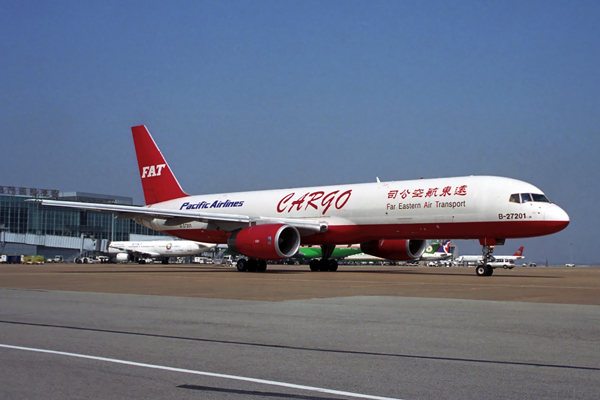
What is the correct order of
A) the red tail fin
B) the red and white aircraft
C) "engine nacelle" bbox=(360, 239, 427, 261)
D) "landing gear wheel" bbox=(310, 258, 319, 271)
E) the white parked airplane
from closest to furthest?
the red and white aircraft → "engine nacelle" bbox=(360, 239, 427, 261) → "landing gear wheel" bbox=(310, 258, 319, 271) → the red tail fin → the white parked airplane

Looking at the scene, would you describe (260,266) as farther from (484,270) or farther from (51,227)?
(51,227)

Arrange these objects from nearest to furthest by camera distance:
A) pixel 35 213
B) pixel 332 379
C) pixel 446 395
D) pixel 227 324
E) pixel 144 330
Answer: pixel 446 395
pixel 332 379
pixel 144 330
pixel 227 324
pixel 35 213

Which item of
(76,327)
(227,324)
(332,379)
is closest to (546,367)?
(332,379)

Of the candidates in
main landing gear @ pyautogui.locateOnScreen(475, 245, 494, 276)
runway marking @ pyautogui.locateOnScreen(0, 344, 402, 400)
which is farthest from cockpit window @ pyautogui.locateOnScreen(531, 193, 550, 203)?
runway marking @ pyautogui.locateOnScreen(0, 344, 402, 400)

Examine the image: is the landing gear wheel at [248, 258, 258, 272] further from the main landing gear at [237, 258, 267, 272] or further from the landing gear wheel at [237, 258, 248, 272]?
the landing gear wheel at [237, 258, 248, 272]

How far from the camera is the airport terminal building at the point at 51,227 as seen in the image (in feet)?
338

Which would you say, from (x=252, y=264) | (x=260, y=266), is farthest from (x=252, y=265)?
(x=260, y=266)

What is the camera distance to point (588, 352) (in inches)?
279

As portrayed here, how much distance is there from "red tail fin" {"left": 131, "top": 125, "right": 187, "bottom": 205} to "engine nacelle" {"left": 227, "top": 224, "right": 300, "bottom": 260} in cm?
1140

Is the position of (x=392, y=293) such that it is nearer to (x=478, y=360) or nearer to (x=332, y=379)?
(x=478, y=360)

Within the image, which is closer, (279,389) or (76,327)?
(279,389)

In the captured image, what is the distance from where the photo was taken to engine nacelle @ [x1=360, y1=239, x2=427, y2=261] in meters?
32.9

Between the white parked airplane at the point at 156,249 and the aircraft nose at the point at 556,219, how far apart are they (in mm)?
54590

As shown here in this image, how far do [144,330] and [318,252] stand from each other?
2840 inches
